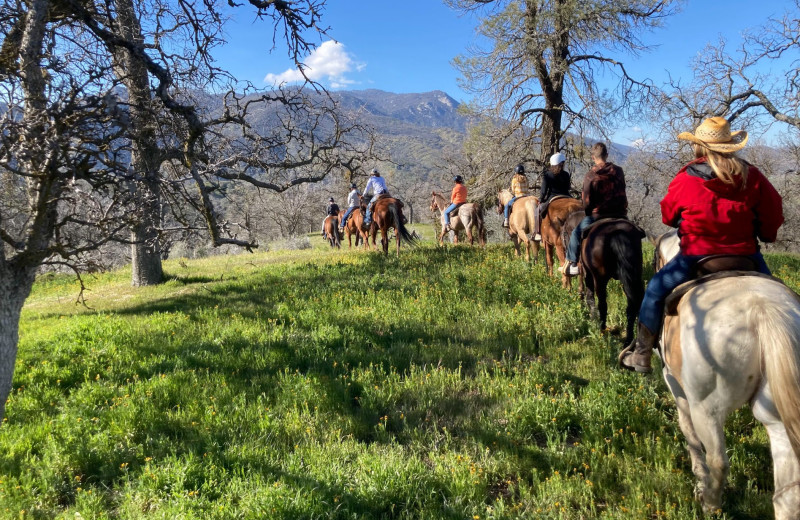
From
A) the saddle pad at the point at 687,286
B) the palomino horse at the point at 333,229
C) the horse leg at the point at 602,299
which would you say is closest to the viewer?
the saddle pad at the point at 687,286

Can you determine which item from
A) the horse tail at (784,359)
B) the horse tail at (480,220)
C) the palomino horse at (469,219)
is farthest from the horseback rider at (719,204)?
the horse tail at (480,220)

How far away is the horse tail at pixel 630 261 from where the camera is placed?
250 inches

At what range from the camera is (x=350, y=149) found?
1172cm

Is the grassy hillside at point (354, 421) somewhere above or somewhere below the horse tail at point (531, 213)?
below

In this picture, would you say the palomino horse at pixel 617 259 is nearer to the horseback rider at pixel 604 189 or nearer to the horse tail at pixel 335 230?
the horseback rider at pixel 604 189

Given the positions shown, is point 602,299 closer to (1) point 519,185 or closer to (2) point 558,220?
(2) point 558,220

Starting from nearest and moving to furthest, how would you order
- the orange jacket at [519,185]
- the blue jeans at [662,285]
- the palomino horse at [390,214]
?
the blue jeans at [662,285] < the orange jacket at [519,185] < the palomino horse at [390,214]

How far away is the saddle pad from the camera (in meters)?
3.22

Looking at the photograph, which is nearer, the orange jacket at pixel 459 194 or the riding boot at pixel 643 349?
the riding boot at pixel 643 349

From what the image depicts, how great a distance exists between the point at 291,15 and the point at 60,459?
6.33 m

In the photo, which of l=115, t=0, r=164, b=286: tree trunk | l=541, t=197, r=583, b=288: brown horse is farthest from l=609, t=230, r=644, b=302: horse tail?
l=115, t=0, r=164, b=286: tree trunk

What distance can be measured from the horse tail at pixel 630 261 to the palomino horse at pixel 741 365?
3.06 m

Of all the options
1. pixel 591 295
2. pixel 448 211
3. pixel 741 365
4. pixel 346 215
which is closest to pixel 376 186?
pixel 448 211

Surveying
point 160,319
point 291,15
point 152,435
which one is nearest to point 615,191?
point 291,15
